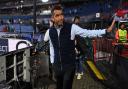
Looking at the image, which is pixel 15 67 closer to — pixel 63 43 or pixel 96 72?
pixel 63 43

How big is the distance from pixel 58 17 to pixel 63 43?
1.31ft

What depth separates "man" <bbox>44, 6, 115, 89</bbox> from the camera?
5.48 meters

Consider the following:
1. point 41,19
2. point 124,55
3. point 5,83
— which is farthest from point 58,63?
point 41,19

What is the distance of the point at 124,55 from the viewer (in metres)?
6.79

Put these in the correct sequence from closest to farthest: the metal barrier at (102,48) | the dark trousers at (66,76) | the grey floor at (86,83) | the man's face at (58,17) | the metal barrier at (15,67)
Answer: the man's face at (58,17), the dark trousers at (66,76), the metal barrier at (15,67), the metal barrier at (102,48), the grey floor at (86,83)

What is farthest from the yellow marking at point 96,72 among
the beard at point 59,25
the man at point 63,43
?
the beard at point 59,25

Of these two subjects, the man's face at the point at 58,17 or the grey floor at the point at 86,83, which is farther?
the grey floor at the point at 86,83

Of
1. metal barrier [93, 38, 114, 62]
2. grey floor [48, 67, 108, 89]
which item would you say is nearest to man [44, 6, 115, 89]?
metal barrier [93, 38, 114, 62]

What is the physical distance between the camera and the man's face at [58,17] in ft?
17.7

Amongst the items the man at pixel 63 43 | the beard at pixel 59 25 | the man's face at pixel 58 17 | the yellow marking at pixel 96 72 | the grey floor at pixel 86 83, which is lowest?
the grey floor at pixel 86 83

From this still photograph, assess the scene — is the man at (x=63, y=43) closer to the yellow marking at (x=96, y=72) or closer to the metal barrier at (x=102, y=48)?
the metal barrier at (x=102, y=48)

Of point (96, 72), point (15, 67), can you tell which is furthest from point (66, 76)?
point (96, 72)

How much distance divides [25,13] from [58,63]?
37.7 m

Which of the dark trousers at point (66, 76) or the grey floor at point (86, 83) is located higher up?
the dark trousers at point (66, 76)
